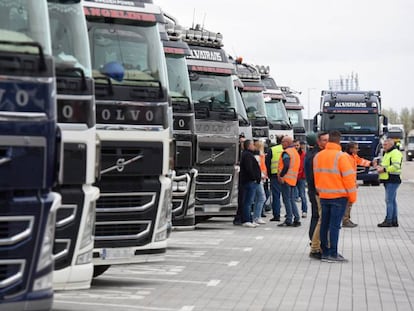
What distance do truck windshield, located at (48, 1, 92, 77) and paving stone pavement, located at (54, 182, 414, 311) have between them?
2580 millimetres

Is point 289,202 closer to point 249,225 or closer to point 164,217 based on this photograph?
point 249,225

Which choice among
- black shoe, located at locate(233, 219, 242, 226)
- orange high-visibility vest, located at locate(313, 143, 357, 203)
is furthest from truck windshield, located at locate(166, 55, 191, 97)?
black shoe, located at locate(233, 219, 242, 226)

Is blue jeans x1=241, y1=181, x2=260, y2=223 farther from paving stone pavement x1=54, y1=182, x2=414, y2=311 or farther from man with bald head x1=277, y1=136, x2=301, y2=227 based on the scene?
paving stone pavement x1=54, y1=182, x2=414, y2=311

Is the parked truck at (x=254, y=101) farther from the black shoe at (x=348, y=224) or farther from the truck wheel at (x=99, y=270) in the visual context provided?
the truck wheel at (x=99, y=270)

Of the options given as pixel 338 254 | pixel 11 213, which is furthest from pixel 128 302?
pixel 338 254

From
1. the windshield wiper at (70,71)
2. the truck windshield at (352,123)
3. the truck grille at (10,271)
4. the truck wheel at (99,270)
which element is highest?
the windshield wiper at (70,71)

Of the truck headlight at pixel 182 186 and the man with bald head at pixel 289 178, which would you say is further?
the man with bald head at pixel 289 178

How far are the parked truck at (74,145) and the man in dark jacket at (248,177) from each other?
1286cm

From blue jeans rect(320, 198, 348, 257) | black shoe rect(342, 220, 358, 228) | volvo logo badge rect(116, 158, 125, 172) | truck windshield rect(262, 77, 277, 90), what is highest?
truck windshield rect(262, 77, 277, 90)

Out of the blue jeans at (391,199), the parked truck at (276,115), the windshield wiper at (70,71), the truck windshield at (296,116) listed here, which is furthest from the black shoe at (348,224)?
the truck windshield at (296,116)

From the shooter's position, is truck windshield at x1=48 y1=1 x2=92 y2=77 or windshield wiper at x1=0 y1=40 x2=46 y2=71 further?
truck windshield at x1=48 y1=1 x2=92 y2=77

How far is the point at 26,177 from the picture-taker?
805cm

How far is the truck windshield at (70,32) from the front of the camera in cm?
1041

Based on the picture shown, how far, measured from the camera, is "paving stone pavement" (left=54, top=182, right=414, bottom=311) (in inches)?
483
